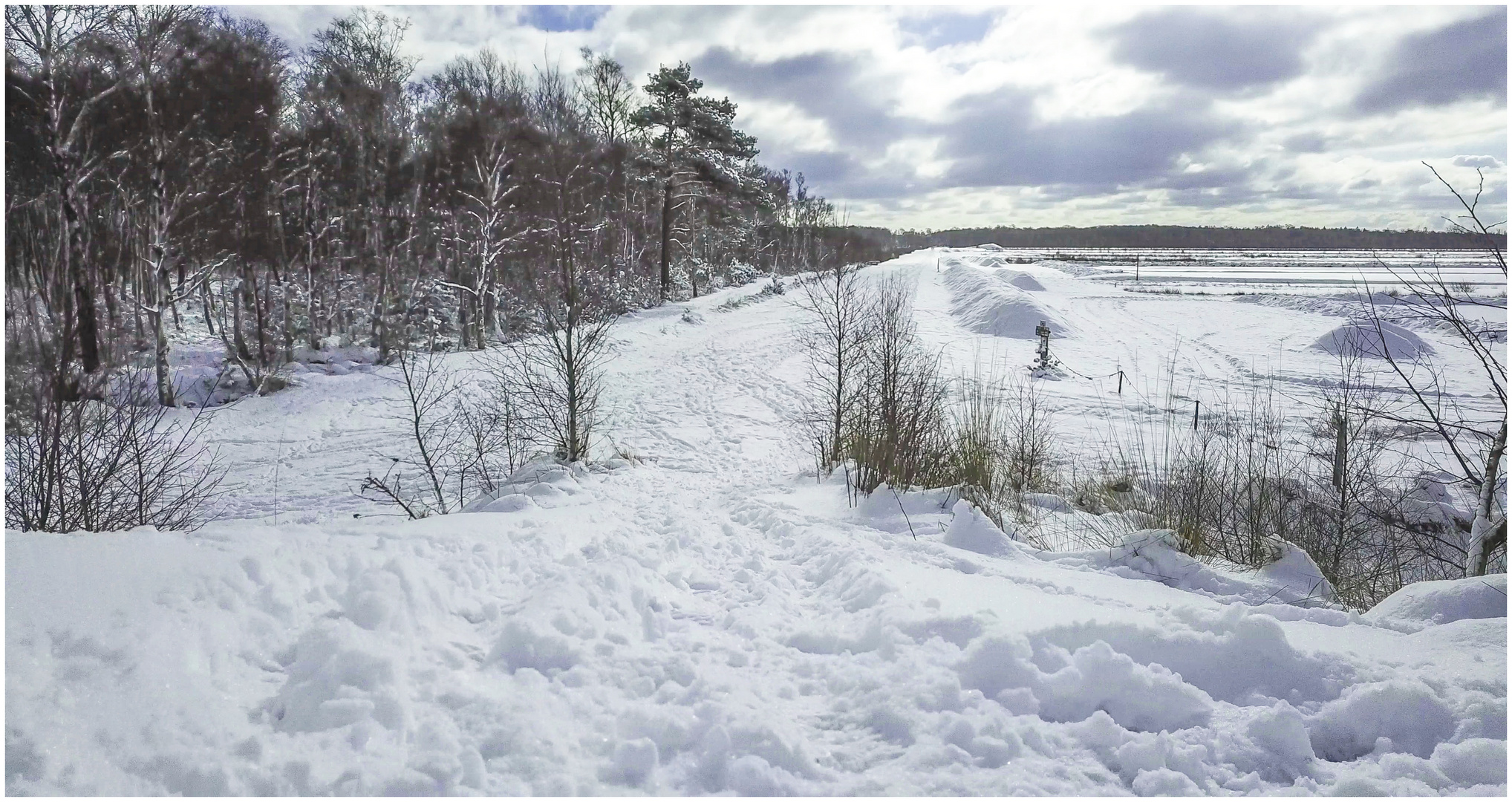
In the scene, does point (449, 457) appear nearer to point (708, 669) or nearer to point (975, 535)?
point (975, 535)

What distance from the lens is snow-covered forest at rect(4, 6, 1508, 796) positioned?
2529mm

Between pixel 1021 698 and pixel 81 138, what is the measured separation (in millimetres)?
18614

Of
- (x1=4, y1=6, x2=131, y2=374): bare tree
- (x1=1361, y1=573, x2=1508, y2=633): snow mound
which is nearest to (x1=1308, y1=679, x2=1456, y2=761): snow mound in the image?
(x1=1361, y1=573, x2=1508, y2=633): snow mound

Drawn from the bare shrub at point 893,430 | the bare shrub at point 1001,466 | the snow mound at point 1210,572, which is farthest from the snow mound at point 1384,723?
the bare shrub at point 893,430

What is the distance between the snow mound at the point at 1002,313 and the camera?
24.2 m

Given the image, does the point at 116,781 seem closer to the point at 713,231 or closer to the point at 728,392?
the point at 728,392

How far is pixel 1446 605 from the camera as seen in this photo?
370cm

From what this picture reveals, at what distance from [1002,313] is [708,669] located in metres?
25.1

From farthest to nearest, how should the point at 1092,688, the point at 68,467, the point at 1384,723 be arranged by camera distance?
the point at 68,467 → the point at 1092,688 → the point at 1384,723

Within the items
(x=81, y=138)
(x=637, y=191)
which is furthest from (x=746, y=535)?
(x=637, y=191)

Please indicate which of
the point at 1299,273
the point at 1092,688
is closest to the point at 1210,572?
the point at 1092,688

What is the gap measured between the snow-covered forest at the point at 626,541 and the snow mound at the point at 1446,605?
3cm

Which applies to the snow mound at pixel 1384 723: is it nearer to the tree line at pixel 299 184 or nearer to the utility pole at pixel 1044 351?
the tree line at pixel 299 184

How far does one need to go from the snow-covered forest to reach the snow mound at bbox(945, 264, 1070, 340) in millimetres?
5298
